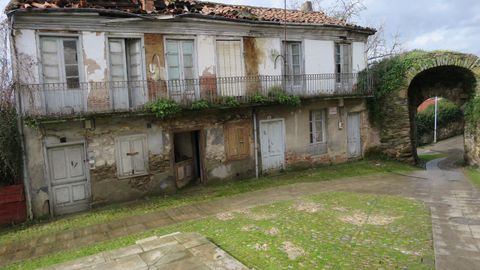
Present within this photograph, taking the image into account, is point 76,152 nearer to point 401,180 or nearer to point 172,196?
point 172,196

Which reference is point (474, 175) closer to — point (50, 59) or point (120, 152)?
point (120, 152)

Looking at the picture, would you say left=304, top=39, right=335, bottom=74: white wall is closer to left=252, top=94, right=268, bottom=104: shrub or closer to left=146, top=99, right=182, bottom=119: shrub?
left=252, top=94, right=268, bottom=104: shrub

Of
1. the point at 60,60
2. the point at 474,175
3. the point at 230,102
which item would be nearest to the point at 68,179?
the point at 60,60

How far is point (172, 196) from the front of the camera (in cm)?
1272

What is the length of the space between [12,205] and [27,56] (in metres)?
4.26

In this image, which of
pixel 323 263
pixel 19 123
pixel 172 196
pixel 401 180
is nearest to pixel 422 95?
pixel 401 180

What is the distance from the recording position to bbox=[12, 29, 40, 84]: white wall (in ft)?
34.2

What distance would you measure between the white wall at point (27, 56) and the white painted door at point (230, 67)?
6122mm

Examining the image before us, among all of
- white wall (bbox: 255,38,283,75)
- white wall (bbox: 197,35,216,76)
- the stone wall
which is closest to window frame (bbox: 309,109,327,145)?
the stone wall

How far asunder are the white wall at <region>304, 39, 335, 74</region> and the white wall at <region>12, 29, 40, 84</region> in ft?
34.5

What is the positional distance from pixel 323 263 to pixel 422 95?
50.3 ft

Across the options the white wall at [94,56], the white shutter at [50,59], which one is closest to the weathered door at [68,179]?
the white shutter at [50,59]

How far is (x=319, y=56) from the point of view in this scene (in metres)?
16.7

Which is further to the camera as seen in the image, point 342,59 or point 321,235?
point 342,59
